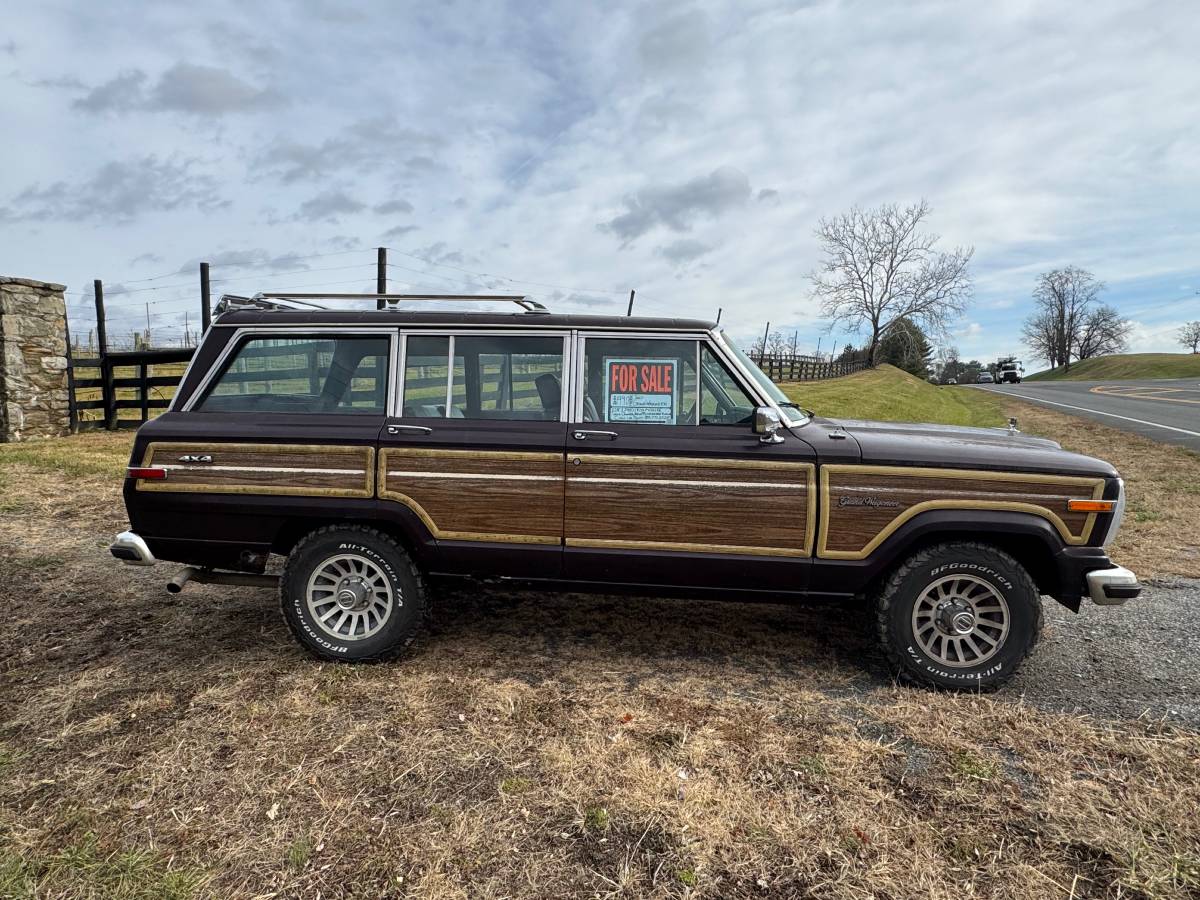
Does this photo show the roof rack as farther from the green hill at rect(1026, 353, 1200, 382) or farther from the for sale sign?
the green hill at rect(1026, 353, 1200, 382)

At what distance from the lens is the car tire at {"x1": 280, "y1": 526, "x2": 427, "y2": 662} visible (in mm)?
3750

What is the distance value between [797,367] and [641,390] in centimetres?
3559

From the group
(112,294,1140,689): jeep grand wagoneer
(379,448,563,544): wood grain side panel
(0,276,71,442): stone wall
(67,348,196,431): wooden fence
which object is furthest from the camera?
(67,348,196,431): wooden fence

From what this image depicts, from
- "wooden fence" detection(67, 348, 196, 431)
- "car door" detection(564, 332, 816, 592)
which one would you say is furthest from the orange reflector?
"wooden fence" detection(67, 348, 196, 431)

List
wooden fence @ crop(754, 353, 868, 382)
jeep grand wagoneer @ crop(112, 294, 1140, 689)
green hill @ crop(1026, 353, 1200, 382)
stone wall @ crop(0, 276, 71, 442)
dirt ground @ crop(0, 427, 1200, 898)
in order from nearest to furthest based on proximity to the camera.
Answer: dirt ground @ crop(0, 427, 1200, 898), jeep grand wagoneer @ crop(112, 294, 1140, 689), stone wall @ crop(0, 276, 71, 442), wooden fence @ crop(754, 353, 868, 382), green hill @ crop(1026, 353, 1200, 382)

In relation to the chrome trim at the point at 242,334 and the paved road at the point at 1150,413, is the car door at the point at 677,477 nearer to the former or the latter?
the chrome trim at the point at 242,334

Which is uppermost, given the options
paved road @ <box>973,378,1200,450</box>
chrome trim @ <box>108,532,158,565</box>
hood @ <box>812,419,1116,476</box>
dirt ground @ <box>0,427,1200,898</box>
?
hood @ <box>812,419,1116,476</box>

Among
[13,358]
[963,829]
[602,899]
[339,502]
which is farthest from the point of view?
[13,358]

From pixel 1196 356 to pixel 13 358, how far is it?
8501 centimetres

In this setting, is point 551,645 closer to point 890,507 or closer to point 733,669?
point 733,669

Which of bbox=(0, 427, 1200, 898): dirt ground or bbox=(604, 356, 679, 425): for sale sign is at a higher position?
bbox=(604, 356, 679, 425): for sale sign

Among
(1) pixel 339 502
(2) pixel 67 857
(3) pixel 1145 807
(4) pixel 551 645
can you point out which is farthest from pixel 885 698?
(2) pixel 67 857

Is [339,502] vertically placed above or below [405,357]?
below

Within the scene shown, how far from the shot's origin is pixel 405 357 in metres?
3.86
